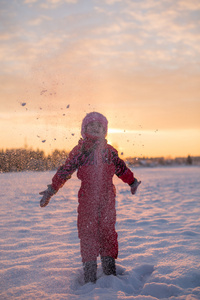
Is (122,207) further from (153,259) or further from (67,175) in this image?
(67,175)

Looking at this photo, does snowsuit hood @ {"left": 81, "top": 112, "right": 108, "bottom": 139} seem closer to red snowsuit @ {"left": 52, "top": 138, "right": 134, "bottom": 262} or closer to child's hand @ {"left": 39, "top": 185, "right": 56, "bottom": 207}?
red snowsuit @ {"left": 52, "top": 138, "right": 134, "bottom": 262}

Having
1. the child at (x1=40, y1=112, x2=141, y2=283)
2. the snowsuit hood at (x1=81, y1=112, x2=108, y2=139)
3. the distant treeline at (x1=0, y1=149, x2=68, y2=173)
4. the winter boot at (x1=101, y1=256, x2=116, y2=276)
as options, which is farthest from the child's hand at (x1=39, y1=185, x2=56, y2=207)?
the distant treeline at (x1=0, y1=149, x2=68, y2=173)

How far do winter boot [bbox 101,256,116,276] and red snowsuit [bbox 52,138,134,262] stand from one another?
0.04 m

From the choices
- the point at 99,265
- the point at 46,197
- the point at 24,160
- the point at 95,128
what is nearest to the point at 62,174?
the point at 46,197

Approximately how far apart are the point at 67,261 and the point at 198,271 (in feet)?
4.48

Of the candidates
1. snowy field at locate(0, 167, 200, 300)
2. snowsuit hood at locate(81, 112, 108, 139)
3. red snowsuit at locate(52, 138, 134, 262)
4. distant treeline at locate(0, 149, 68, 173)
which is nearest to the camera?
snowy field at locate(0, 167, 200, 300)

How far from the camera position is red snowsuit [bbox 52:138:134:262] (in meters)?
2.64

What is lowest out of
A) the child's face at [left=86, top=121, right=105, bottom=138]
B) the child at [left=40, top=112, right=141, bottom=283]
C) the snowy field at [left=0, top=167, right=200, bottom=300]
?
the snowy field at [left=0, top=167, right=200, bottom=300]

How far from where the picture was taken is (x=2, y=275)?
2689 millimetres

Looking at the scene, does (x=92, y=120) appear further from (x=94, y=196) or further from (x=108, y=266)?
(x=108, y=266)

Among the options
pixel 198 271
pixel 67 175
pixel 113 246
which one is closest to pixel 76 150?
pixel 67 175

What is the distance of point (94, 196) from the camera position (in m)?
2.69

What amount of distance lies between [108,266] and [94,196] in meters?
0.68

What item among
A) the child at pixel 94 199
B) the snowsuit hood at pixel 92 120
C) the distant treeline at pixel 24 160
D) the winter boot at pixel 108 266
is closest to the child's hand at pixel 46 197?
the child at pixel 94 199
